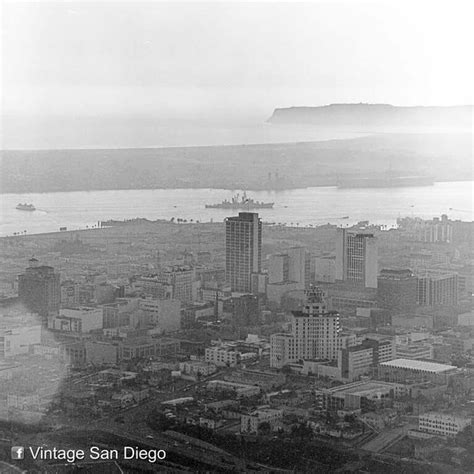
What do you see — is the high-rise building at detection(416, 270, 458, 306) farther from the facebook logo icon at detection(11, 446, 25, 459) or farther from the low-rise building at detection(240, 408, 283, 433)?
the facebook logo icon at detection(11, 446, 25, 459)

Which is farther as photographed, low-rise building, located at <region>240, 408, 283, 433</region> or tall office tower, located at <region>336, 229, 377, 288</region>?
tall office tower, located at <region>336, 229, 377, 288</region>

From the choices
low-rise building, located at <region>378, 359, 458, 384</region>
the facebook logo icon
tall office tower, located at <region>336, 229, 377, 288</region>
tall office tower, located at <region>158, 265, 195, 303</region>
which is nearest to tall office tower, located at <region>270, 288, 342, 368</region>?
low-rise building, located at <region>378, 359, 458, 384</region>

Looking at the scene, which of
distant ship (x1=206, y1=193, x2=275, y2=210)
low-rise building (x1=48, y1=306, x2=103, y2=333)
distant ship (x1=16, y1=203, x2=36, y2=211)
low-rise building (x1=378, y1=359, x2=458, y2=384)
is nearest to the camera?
low-rise building (x1=378, y1=359, x2=458, y2=384)

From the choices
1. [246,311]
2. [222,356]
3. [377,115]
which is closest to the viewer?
[222,356]

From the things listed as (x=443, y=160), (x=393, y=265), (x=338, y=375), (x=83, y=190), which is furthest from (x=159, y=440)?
(x=443, y=160)

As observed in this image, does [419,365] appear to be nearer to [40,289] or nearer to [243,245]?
[243,245]

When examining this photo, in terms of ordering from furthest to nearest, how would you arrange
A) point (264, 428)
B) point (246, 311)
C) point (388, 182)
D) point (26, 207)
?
point (388, 182) → point (246, 311) → point (26, 207) → point (264, 428)

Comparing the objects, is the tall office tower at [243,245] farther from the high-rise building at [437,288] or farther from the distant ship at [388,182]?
the high-rise building at [437,288]

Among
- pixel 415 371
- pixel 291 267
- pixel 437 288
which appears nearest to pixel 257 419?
pixel 415 371
